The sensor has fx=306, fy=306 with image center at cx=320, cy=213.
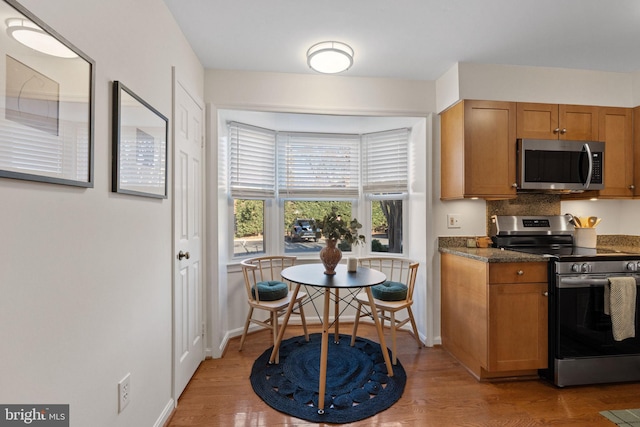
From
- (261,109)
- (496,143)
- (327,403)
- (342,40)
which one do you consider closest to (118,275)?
(327,403)

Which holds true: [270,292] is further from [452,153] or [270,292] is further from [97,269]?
[452,153]

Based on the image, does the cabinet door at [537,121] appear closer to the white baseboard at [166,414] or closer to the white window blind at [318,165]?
the white window blind at [318,165]

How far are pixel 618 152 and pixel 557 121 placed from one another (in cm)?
68

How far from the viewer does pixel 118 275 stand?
4.33 ft

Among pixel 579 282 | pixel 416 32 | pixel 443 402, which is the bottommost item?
pixel 443 402

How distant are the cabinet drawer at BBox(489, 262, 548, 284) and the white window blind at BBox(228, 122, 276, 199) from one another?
7.37 ft

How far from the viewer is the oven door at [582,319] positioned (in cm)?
218

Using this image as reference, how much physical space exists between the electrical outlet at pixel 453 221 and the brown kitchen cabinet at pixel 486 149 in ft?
1.17

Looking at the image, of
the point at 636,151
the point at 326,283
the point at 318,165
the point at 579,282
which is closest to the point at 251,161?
the point at 318,165

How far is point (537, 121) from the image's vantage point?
261 centimetres

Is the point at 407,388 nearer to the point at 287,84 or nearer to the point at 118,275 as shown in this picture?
the point at 118,275

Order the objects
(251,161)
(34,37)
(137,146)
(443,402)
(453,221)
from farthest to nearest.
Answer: (251,161)
(453,221)
(443,402)
(137,146)
(34,37)

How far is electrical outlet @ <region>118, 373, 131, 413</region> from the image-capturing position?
1.34 meters

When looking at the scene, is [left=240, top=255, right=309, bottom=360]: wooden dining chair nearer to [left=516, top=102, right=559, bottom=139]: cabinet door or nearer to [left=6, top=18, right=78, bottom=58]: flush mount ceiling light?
[left=6, top=18, right=78, bottom=58]: flush mount ceiling light
